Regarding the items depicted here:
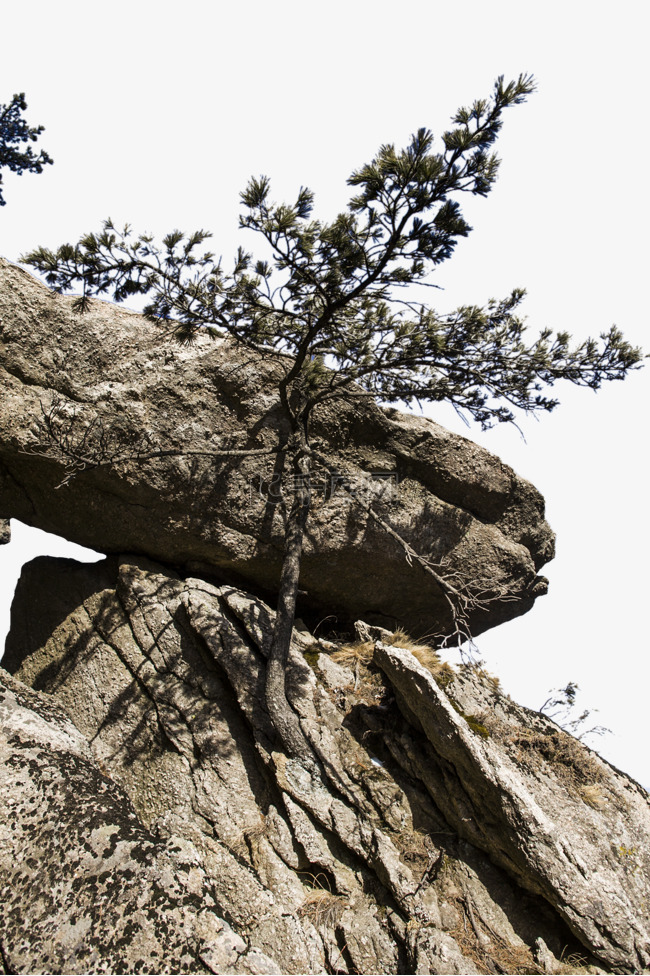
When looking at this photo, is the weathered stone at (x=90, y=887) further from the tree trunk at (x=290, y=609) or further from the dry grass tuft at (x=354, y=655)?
the dry grass tuft at (x=354, y=655)

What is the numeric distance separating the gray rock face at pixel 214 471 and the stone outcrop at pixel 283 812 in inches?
41.0

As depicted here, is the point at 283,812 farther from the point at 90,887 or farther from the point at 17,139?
the point at 17,139

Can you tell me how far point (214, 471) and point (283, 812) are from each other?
4993 mm

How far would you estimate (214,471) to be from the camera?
9.60 m

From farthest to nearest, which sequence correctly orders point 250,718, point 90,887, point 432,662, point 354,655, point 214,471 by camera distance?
point 214,471, point 354,655, point 432,662, point 250,718, point 90,887

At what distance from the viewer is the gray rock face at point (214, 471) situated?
→ 30.0 feet

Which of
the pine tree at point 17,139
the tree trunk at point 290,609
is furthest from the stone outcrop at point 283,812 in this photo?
the pine tree at point 17,139

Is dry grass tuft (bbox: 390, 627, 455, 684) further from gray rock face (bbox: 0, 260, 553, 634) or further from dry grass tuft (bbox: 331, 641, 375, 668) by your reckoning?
gray rock face (bbox: 0, 260, 553, 634)

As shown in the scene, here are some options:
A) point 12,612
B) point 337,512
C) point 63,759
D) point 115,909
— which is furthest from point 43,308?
point 115,909

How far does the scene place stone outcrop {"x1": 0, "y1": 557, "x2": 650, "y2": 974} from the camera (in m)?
5.45

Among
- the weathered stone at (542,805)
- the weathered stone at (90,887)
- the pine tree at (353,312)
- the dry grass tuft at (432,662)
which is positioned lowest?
the weathered stone at (90,887)

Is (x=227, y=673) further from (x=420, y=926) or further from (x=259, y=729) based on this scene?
(x=420, y=926)

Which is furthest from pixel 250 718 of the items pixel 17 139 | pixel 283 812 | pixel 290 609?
pixel 17 139

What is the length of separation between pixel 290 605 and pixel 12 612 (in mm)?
4775
